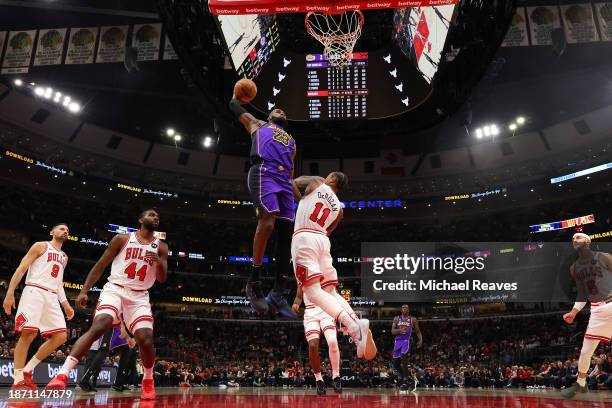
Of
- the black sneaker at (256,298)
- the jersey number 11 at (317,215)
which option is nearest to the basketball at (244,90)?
the jersey number 11 at (317,215)

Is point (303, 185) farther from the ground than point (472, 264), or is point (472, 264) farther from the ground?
point (472, 264)

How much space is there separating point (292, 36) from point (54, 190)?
25.1 m

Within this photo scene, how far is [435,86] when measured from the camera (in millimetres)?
15219

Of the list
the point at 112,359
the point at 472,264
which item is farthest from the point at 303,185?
the point at 472,264

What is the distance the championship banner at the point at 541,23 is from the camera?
15.4 m

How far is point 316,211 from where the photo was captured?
229 inches

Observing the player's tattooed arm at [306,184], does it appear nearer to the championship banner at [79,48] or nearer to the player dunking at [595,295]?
the player dunking at [595,295]

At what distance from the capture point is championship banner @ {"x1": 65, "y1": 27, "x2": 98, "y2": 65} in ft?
54.1

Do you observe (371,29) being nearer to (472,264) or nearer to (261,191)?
(261,191)

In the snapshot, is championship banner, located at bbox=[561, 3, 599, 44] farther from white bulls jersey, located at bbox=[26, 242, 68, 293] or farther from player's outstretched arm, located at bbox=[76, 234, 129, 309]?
white bulls jersey, located at bbox=[26, 242, 68, 293]

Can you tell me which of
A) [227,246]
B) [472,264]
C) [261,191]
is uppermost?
[227,246]

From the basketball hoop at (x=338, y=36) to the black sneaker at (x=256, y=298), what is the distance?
297 inches

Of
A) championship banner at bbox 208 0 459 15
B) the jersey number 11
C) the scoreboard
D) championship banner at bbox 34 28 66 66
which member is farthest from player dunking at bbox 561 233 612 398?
championship banner at bbox 34 28 66 66

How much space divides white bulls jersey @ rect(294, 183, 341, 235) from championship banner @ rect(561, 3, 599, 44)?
12873mm
